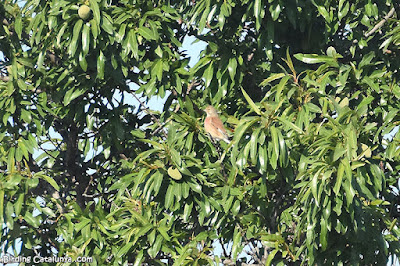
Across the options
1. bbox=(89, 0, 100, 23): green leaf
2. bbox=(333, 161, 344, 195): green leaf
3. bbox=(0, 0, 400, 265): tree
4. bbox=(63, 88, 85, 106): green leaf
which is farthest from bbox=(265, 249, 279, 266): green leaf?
bbox=(89, 0, 100, 23): green leaf

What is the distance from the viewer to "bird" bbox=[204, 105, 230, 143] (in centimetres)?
577

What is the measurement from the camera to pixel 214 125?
588 centimetres

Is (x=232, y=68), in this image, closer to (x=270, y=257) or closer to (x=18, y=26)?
(x=270, y=257)

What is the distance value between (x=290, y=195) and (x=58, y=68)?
208cm

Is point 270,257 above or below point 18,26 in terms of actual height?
below

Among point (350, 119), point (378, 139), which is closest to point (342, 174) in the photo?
point (350, 119)

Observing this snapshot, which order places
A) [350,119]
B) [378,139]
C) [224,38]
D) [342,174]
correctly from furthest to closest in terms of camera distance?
[224,38] → [378,139] → [350,119] → [342,174]

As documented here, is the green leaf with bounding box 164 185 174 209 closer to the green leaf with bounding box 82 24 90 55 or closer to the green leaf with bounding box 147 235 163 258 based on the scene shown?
the green leaf with bounding box 147 235 163 258

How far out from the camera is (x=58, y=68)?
20.7ft

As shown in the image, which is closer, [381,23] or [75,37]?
[75,37]

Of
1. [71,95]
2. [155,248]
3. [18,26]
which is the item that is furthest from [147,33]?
[155,248]

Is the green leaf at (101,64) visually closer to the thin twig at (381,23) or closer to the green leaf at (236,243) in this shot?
the green leaf at (236,243)

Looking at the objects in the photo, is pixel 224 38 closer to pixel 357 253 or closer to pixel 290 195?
pixel 290 195

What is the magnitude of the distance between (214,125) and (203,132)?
0.83 feet
